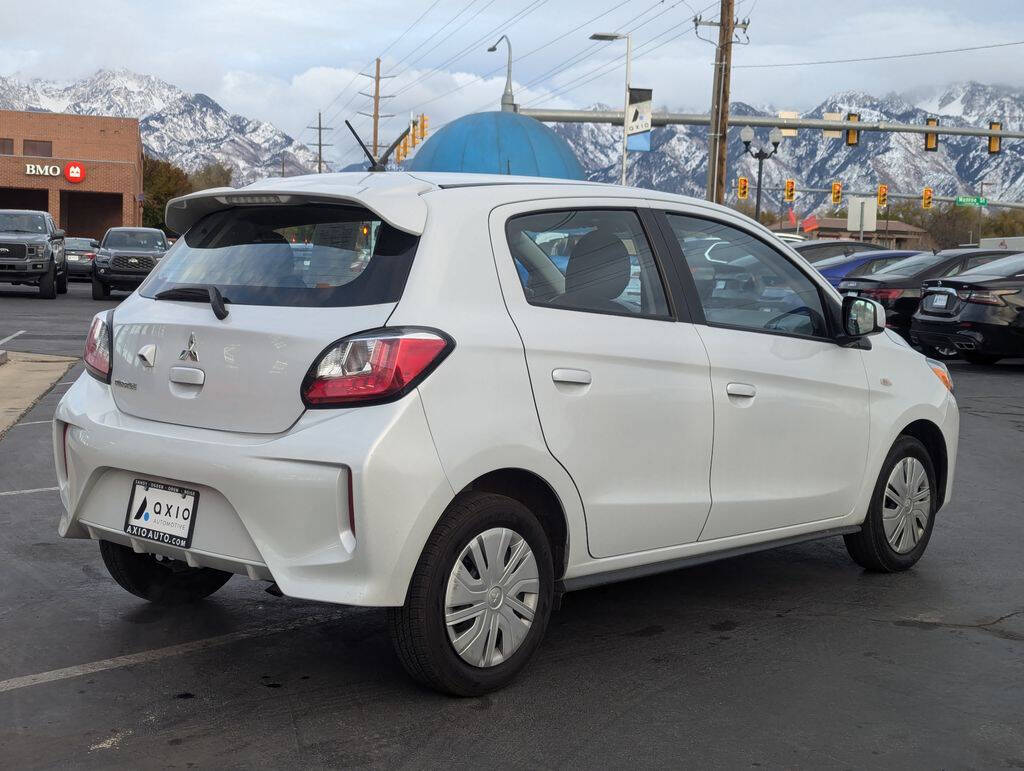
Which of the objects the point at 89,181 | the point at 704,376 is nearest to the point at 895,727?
the point at 704,376

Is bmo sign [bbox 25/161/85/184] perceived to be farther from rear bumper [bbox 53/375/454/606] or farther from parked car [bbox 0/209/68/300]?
rear bumper [bbox 53/375/454/606]

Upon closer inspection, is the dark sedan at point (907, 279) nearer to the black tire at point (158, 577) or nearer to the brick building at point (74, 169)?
the black tire at point (158, 577)

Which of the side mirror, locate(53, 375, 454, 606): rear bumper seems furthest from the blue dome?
locate(53, 375, 454, 606): rear bumper

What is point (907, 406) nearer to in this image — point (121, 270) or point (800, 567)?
point (800, 567)

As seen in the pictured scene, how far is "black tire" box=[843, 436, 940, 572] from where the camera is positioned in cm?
586

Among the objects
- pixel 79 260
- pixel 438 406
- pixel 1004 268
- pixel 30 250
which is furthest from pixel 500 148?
pixel 438 406

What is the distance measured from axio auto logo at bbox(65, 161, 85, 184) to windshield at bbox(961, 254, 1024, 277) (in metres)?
60.5

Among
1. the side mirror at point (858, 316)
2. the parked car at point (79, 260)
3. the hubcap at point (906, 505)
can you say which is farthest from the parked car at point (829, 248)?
the parked car at point (79, 260)

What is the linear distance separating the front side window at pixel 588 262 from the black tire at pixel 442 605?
753 mm

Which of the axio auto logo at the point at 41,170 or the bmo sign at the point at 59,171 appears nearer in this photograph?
the axio auto logo at the point at 41,170

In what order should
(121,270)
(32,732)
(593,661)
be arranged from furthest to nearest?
(121,270)
(593,661)
(32,732)

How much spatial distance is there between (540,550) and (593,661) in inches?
23.7

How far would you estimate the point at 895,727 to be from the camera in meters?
4.03

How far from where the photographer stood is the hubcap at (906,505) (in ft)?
19.4
